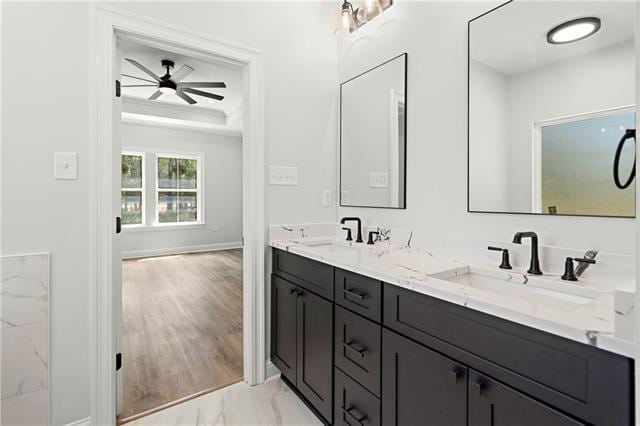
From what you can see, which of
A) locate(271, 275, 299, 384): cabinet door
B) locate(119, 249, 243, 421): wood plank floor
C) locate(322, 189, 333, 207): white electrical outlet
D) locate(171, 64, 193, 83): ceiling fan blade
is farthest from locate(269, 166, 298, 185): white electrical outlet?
locate(171, 64, 193, 83): ceiling fan blade

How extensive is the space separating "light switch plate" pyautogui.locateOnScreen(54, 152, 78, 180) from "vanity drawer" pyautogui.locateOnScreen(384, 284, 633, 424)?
165 centimetres

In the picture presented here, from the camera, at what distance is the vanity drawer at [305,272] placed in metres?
1.59

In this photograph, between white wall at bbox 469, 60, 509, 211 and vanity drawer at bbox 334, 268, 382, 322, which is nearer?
vanity drawer at bbox 334, 268, 382, 322

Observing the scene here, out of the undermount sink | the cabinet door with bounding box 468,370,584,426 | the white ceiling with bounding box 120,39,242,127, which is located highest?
the white ceiling with bounding box 120,39,242,127

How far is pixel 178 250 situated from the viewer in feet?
21.1

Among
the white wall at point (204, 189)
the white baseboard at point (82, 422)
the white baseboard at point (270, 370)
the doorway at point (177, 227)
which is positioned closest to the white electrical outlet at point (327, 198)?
the doorway at point (177, 227)

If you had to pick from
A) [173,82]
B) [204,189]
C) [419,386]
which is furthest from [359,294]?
[204,189]

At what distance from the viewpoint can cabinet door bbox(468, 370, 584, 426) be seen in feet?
2.59

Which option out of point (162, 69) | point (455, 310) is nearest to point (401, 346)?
point (455, 310)

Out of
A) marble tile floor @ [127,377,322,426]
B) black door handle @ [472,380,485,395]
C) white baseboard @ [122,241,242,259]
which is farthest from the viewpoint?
white baseboard @ [122,241,242,259]

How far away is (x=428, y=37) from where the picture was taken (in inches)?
69.3

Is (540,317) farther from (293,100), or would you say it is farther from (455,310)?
(293,100)

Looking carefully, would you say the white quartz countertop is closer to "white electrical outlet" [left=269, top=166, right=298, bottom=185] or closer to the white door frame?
"white electrical outlet" [left=269, top=166, right=298, bottom=185]

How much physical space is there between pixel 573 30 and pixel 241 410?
94.3 inches
